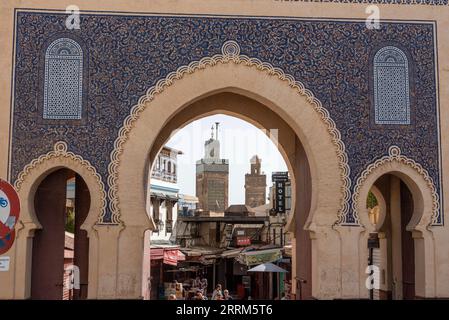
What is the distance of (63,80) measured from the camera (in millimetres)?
9977

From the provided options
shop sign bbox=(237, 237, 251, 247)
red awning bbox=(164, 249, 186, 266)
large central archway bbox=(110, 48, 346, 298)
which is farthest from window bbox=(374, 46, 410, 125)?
shop sign bbox=(237, 237, 251, 247)

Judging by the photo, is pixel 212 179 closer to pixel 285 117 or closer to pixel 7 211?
pixel 285 117

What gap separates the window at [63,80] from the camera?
390 inches

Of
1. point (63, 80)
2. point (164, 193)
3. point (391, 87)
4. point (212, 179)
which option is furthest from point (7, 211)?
point (212, 179)

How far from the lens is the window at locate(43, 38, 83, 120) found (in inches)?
390

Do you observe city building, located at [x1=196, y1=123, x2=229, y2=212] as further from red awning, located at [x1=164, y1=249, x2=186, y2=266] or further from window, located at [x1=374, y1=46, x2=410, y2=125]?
window, located at [x1=374, y1=46, x2=410, y2=125]

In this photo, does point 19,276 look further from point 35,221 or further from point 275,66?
point 275,66

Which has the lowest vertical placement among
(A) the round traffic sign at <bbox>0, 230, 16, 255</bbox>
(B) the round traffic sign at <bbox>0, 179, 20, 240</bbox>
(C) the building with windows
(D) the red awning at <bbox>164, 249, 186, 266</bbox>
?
(D) the red awning at <bbox>164, 249, 186, 266</bbox>

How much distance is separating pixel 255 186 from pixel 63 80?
105ft

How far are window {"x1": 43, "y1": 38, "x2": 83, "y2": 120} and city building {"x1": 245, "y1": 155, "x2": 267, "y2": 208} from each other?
31290mm

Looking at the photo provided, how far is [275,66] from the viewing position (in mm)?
10211

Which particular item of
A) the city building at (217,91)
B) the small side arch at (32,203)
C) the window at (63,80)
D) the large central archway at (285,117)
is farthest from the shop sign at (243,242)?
the window at (63,80)

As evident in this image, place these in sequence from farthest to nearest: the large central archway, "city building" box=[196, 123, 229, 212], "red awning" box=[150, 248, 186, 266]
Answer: "city building" box=[196, 123, 229, 212]
"red awning" box=[150, 248, 186, 266]
the large central archway
